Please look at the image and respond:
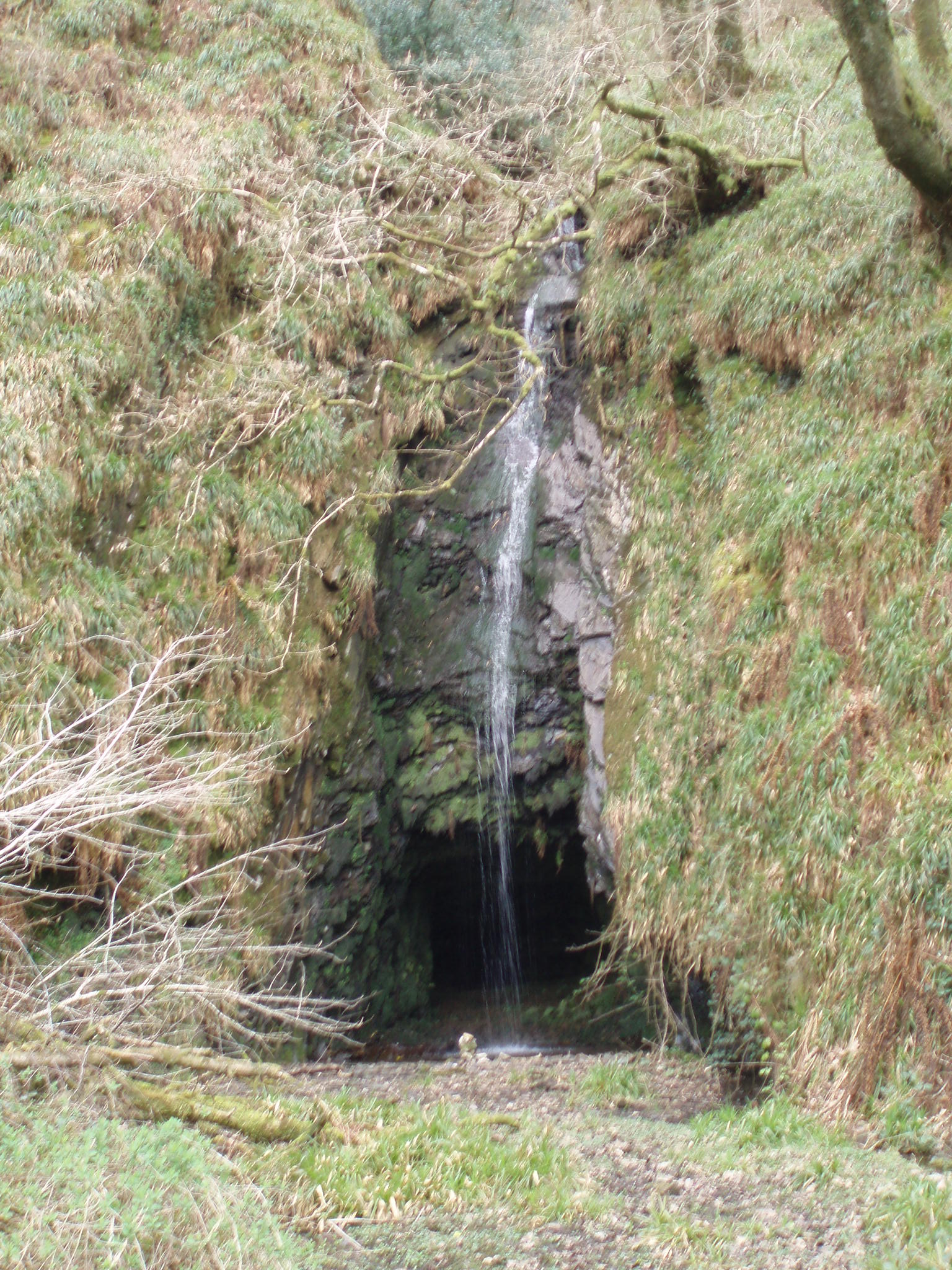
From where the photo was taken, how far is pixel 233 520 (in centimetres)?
987

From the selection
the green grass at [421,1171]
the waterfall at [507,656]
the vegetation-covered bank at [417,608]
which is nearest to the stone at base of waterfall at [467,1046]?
the vegetation-covered bank at [417,608]

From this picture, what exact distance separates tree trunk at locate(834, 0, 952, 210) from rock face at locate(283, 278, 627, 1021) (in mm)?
4739

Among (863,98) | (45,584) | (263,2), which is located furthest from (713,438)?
(263,2)

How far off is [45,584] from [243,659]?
1950 mm

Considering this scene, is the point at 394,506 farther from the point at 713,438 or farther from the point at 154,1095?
the point at 154,1095

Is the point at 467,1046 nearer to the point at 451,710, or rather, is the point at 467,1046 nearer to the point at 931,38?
the point at 451,710

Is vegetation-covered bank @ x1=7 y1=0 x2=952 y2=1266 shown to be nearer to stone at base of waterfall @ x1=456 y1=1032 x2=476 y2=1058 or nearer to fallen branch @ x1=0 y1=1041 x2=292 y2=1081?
fallen branch @ x1=0 y1=1041 x2=292 y2=1081

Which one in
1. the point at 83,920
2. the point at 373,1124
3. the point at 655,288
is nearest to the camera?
the point at 373,1124

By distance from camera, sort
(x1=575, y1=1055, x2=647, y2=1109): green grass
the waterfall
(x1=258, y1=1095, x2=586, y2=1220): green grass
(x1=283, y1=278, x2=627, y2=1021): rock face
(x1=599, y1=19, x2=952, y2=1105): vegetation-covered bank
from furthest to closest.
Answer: the waterfall, (x1=283, y1=278, x2=627, y2=1021): rock face, (x1=575, y1=1055, x2=647, y2=1109): green grass, (x1=599, y1=19, x2=952, y2=1105): vegetation-covered bank, (x1=258, y1=1095, x2=586, y2=1220): green grass

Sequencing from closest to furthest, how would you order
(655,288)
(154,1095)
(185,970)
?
(154,1095) → (185,970) → (655,288)

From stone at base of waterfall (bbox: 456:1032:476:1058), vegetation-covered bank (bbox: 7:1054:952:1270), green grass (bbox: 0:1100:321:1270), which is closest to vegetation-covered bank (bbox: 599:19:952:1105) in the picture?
vegetation-covered bank (bbox: 7:1054:952:1270)

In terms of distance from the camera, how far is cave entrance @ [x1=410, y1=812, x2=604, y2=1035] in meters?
12.0

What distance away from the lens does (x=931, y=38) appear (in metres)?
7.41

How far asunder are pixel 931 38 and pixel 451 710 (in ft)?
27.0
